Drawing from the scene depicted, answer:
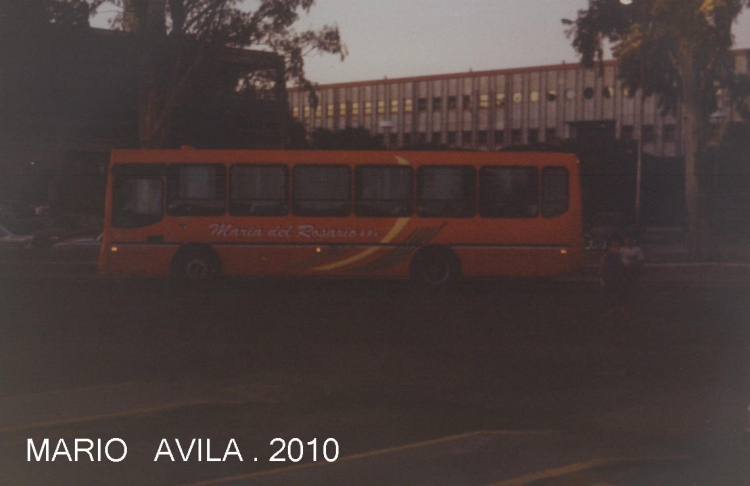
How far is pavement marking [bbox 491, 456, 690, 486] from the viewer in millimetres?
6117

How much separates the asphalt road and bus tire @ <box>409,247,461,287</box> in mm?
3180

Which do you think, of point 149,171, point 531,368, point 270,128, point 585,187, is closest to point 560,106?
point 585,187

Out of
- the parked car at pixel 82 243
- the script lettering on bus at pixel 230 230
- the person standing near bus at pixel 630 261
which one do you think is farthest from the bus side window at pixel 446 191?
the parked car at pixel 82 243

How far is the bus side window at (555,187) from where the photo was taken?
2212cm

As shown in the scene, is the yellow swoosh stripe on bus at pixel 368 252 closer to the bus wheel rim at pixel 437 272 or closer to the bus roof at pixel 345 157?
the bus wheel rim at pixel 437 272

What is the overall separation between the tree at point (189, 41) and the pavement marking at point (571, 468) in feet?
85.3

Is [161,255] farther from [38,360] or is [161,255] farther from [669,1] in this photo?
[669,1]

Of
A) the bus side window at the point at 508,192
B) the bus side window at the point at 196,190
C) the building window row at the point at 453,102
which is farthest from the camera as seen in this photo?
the building window row at the point at 453,102

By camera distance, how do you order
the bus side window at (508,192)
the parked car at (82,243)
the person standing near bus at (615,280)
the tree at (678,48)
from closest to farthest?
the person standing near bus at (615,280) → the bus side window at (508,192) → the tree at (678,48) → the parked car at (82,243)

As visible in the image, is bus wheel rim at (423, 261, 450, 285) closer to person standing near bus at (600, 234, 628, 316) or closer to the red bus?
the red bus

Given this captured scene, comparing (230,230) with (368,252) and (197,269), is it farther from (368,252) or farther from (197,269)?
(368,252)

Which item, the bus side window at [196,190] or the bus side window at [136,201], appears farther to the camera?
the bus side window at [196,190]

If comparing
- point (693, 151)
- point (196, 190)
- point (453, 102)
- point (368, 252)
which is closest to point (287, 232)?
point (368, 252)

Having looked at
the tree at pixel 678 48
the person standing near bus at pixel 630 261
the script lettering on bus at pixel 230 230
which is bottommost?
the person standing near bus at pixel 630 261
